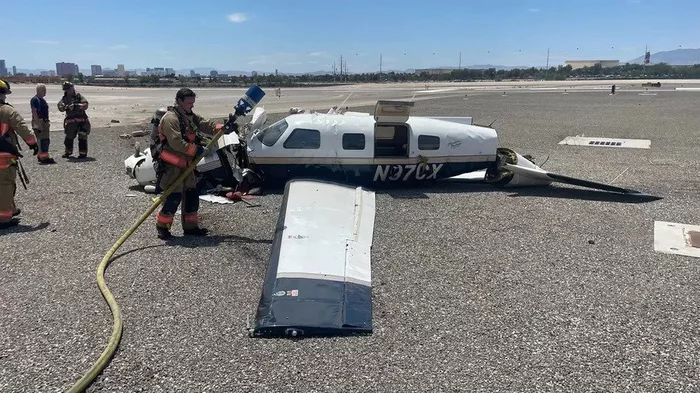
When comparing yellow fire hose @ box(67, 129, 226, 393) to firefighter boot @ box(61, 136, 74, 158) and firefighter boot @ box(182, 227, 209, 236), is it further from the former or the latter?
firefighter boot @ box(61, 136, 74, 158)

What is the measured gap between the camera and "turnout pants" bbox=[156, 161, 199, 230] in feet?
26.8

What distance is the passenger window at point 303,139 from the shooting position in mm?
11000

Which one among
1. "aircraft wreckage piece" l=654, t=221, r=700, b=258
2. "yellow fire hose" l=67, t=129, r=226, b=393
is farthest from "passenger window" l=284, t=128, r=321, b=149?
"aircraft wreckage piece" l=654, t=221, r=700, b=258

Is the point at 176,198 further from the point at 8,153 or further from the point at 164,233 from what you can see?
the point at 8,153

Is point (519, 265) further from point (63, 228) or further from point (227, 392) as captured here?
point (63, 228)

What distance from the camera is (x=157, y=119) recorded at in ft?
35.8

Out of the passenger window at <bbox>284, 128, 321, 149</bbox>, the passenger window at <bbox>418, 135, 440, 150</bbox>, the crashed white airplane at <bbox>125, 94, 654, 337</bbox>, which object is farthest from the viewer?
the passenger window at <bbox>418, 135, 440, 150</bbox>

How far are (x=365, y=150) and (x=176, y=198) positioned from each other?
4552 millimetres

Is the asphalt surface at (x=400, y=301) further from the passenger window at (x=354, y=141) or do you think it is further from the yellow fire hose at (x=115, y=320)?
the passenger window at (x=354, y=141)

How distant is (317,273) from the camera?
20.5ft

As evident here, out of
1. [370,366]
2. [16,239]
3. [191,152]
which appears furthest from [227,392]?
[16,239]

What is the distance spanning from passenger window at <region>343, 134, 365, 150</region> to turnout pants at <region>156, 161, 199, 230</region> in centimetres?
385

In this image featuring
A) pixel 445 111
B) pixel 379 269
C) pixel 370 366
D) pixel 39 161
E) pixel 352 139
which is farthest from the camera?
pixel 445 111

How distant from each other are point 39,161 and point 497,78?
12939 cm
